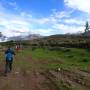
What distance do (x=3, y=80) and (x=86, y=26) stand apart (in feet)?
554

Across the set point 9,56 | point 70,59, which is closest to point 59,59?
point 70,59

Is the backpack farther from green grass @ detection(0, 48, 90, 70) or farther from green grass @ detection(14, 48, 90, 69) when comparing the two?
green grass @ detection(14, 48, 90, 69)

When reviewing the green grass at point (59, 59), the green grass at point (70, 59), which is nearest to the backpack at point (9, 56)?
the green grass at point (59, 59)

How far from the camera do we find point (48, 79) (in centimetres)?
1798

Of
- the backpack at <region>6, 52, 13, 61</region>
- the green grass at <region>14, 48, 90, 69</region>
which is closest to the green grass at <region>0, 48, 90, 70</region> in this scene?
the green grass at <region>14, 48, 90, 69</region>

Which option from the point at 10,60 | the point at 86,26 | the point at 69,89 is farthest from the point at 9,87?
the point at 86,26

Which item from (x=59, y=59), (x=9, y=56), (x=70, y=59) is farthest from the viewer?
(x=70, y=59)

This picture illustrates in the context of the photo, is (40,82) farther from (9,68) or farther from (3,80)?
(9,68)

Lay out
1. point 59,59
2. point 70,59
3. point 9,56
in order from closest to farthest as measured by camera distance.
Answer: point 9,56
point 59,59
point 70,59

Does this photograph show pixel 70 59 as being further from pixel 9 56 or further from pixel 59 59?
pixel 9 56

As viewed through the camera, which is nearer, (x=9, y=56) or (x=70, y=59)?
(x=9, y=56)

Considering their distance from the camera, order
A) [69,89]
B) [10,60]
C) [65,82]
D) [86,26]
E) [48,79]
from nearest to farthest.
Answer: [69,89] < [65,82] < [48,79] < [10,60] < [86,26]

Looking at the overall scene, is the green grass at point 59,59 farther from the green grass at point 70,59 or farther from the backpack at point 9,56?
the backpack at point 9,56

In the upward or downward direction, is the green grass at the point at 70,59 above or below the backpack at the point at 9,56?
below
